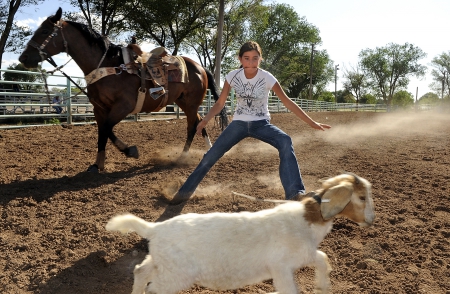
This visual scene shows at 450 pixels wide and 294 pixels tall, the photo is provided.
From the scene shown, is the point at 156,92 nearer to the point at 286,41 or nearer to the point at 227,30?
the point at 227,30

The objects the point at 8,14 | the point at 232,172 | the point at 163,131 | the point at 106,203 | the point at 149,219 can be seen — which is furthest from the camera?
the point at 8,14

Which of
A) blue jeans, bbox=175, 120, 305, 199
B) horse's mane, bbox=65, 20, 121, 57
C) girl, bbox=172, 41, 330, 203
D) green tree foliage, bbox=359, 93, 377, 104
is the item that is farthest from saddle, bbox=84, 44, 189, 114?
Answer: green tree foliage, bbox=359, 93, 377, 104

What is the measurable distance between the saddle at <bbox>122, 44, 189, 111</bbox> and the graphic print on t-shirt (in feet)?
9.19

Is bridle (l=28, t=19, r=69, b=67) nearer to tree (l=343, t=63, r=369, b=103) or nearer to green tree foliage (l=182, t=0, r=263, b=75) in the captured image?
green tree foliage (l=182, t=0, r=263, b=75)

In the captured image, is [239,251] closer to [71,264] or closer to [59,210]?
[71,264]

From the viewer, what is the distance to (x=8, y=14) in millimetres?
22188

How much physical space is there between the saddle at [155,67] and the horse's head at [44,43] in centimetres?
105

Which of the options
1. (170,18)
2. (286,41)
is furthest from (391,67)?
(170,18)

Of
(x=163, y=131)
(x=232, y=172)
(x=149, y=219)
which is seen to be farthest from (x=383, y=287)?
(x=163, y=131)

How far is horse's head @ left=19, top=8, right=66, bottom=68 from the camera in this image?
19.2ft

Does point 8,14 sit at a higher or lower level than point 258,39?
lower

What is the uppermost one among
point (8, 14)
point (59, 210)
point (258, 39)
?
point (258, 39)

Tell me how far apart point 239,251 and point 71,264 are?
162 cm

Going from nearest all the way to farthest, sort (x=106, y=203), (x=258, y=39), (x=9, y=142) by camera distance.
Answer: (x=106, y=203)
(x=9, y=142)
(x=258, y=39)
